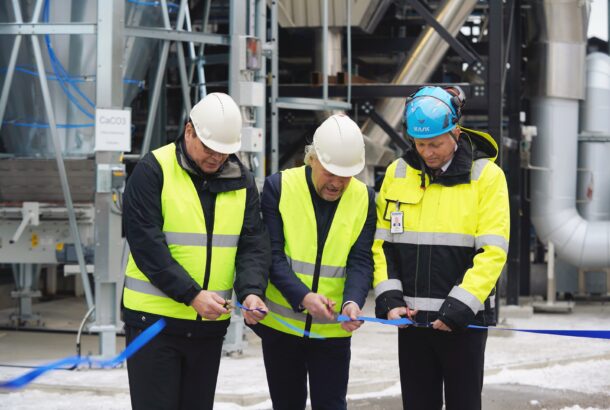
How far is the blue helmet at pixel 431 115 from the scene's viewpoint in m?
4.71

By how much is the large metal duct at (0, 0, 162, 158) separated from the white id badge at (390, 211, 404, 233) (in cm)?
509

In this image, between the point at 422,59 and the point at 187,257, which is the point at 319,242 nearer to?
the point at 187,257

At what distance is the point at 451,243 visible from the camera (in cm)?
474

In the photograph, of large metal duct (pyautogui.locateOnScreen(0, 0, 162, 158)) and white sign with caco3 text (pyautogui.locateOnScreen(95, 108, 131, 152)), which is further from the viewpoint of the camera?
large metal duct (pyautogui.locateOnScreen(0, 0, 162, 158))

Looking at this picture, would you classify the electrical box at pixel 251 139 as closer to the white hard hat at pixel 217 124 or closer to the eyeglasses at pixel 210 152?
the white hard hat at pixel 217 124

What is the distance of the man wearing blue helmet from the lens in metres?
4.70

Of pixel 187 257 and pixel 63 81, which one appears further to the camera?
pixel 63 81

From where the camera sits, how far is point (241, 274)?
4.79 meters

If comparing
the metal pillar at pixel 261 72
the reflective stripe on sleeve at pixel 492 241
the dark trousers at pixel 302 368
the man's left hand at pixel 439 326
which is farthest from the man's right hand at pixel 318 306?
the metal pillar at pixel 261 72

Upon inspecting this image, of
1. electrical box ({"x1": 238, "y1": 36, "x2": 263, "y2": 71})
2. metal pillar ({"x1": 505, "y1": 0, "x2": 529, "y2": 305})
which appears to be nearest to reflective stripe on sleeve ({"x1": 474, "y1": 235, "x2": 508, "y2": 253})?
electrical box ({"x1": 238, "y1": 36, "x2": 263, "y2": 71})

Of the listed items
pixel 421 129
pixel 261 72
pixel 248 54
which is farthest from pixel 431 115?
pixel 261 72

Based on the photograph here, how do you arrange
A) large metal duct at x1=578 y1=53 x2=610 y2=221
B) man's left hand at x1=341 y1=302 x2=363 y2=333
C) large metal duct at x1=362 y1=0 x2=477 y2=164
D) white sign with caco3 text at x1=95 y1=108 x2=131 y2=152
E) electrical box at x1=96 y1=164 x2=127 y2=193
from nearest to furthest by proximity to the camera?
man's left hand at x1=341 y1=302 x2=363 y2=333 < white sign with caco3 text at x1=95 y1=108 x2=131 y2=152 < electrical box at x1=96 y1=164 x2=127 y2=193 < large metal duct at x1=362 y1=0 x2=477 y2=164 < large metal duct at x1=578 y1=53 x2=610 y2=221

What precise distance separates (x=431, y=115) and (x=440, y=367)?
1138 millimetres

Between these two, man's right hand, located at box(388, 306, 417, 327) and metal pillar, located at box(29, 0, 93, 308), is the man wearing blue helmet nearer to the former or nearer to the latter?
man's right hand, located at box(388, 306, 417, 327)
